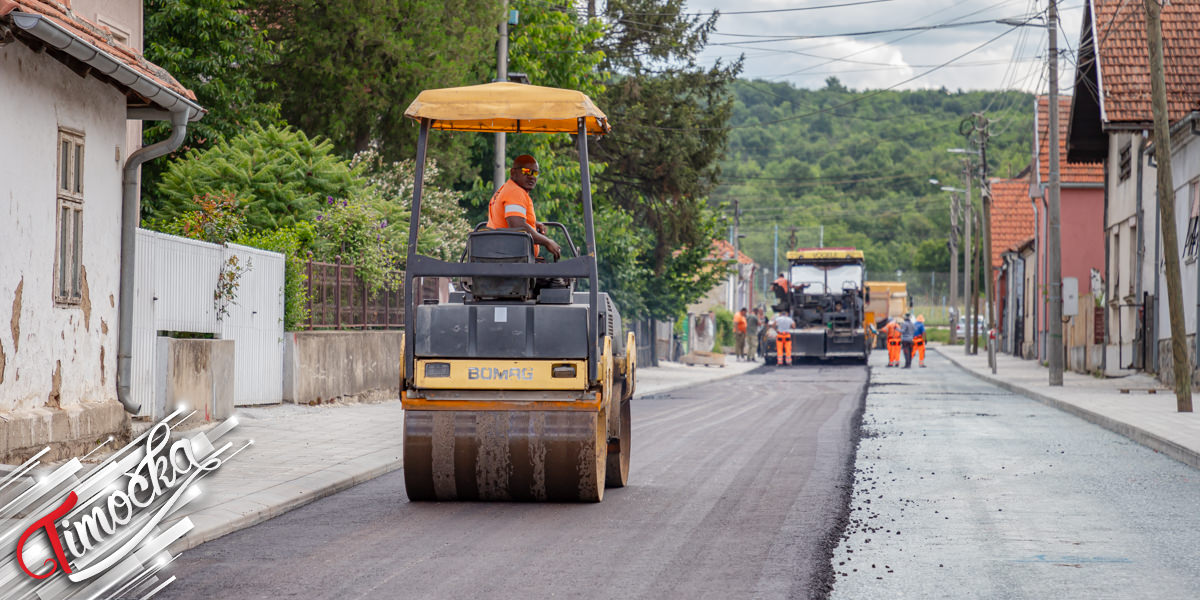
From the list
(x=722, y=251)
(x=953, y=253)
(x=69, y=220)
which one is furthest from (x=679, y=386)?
(x=953, y=253)

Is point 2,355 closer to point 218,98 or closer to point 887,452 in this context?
point 887,452

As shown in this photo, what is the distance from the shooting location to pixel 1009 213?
60.6m

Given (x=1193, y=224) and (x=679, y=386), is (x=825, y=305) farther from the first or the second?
(x=1193, y=224)

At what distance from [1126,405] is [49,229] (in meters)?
16.9

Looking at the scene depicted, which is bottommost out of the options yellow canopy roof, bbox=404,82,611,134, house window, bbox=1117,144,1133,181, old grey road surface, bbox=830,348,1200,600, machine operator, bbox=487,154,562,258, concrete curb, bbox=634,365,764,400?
old grey road surface, bbox=830,348,1200,600

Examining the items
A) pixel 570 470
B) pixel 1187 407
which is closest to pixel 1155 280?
pixel 1187 407

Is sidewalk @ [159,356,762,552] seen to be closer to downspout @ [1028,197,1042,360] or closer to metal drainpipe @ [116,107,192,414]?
metal drainpipe @ [116,107,192,414]

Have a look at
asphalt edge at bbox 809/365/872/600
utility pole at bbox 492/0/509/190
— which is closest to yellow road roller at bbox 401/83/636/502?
asphalt edge at bbox 809/365/872/600

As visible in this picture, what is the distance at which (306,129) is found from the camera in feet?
90.3

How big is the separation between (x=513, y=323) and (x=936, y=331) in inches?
3381

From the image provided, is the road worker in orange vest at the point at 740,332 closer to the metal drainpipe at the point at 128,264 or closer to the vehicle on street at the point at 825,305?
the vehicle on street at the point at 825,305

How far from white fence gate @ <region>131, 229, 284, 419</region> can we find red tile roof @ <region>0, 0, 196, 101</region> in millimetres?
2493

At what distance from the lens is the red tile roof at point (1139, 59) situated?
93.1ft

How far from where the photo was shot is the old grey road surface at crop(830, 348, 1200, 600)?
24.5 feet
